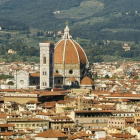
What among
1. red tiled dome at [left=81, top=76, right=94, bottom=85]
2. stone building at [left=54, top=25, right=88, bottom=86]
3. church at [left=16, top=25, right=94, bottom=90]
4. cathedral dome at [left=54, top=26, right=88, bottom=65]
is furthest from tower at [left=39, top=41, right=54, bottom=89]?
cathedral dome at [left=54, top=26, right=88, bottom=65]

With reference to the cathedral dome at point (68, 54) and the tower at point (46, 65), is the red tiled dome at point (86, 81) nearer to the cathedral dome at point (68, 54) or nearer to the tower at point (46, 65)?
the cathedral dome at point (68, 54)

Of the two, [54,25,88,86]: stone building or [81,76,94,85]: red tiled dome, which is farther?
[54,25,88,86]: stone building

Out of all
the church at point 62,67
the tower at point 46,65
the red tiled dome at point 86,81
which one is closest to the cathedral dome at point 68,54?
the church at point 62,67

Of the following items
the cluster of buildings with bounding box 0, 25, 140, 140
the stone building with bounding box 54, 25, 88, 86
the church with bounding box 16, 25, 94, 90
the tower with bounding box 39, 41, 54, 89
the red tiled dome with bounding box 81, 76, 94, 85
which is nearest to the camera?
the cluster of buildings with bounding box 0, 25, 140, 140

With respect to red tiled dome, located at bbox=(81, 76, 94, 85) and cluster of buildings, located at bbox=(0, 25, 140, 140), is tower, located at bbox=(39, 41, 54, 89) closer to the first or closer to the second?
cluster of buildings, located at bbox=(0, 25, 140, 140)

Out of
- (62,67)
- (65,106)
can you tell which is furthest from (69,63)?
(65,106)

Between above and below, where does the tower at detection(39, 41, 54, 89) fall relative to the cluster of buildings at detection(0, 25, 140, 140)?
above

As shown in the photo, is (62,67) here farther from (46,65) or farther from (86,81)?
(46,65)

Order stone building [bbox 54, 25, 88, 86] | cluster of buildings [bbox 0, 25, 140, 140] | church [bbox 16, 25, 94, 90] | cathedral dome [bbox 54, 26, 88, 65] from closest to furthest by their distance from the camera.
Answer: cluster of buildings [bbox 0, 25, 140, 140], church [bbox 16, 25, 94, 90], stone building [bbox 54, 25, 88, 86], cathedral dome [bbox 54, 26, 88, 65]

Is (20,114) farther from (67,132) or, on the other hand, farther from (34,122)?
(67,132)
